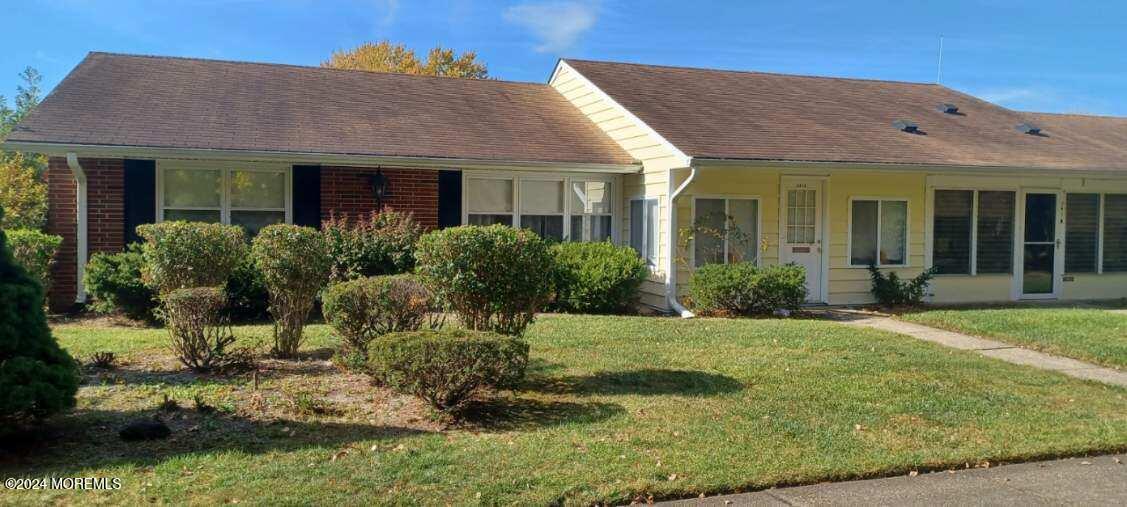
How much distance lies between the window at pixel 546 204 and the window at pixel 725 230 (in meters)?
1.82

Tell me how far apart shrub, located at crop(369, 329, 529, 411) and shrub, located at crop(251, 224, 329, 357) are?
2095mm

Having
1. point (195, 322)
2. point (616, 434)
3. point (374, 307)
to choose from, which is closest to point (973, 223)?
point (616, 434)

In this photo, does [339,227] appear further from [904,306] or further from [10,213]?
[10,213]

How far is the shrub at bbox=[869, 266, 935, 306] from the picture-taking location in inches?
564

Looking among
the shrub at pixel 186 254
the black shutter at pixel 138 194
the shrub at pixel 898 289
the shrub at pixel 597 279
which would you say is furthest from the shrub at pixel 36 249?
the shrub at pixel 898 289

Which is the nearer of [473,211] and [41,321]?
[41,321]

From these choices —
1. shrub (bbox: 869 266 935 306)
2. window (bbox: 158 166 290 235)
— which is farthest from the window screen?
window (bbox: 158 166 290 235)

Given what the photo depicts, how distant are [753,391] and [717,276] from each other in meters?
5.42

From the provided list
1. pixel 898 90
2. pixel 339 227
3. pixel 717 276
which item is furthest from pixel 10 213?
pixel 898 90

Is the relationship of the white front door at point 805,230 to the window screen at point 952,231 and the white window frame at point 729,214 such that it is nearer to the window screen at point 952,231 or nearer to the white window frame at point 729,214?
the white window frame at point 729,214

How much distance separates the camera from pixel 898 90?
19.9 meters

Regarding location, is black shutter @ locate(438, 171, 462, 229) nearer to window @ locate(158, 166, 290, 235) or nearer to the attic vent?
window @ locate(158, 166, 290, 235)

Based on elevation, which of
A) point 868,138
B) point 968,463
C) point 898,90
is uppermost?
point 898,90

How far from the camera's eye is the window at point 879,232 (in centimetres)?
1477
